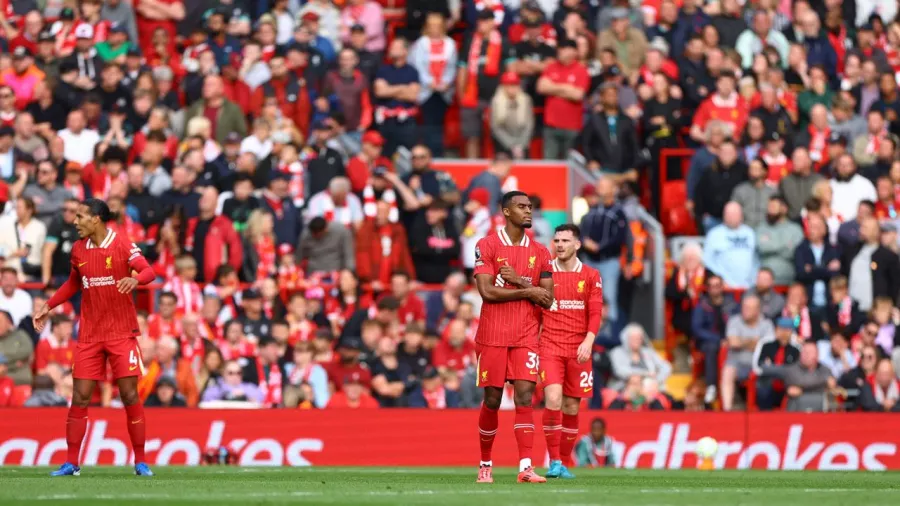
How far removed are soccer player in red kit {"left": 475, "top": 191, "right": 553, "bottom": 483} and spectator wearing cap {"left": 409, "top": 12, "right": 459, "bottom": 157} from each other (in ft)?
39.4

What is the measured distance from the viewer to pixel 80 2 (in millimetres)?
27031

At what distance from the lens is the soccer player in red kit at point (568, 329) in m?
17.0

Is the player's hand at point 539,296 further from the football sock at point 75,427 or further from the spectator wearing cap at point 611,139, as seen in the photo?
the spectator wearing cap at point 611,139

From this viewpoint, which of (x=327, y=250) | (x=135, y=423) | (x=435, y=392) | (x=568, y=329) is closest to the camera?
(x=135, y=423)

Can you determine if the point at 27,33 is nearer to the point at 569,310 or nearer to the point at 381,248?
the point at 381,248

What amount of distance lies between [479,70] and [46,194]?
270 inches

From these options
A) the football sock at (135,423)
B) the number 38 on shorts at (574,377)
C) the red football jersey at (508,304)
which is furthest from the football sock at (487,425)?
the football sock at (135,423)

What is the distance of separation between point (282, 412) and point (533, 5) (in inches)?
351

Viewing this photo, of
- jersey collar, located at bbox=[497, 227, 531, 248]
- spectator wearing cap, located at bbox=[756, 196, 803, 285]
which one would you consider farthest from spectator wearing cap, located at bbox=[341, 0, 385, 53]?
jersey collar, located at bbox=[497, 227, 531, 248]

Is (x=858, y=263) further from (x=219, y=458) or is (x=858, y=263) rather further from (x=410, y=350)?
(x=219, y=458)

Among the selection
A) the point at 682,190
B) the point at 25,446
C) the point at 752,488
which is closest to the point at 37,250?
the point at 25,446

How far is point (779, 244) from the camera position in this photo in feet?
82.0

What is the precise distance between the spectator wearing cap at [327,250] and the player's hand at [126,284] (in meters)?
8.31

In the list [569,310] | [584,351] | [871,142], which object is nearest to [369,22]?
[871,142]
